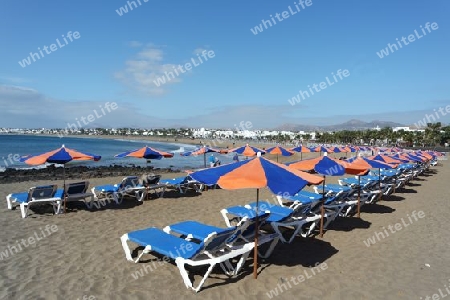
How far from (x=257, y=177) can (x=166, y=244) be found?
6.01 feet

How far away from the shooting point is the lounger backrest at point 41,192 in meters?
7.96

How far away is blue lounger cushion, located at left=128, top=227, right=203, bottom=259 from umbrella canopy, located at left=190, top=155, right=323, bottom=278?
991mm

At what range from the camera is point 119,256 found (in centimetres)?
532

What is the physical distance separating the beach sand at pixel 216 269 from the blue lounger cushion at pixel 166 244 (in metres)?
0.40

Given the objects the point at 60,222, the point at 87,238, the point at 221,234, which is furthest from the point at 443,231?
the point at 60,222

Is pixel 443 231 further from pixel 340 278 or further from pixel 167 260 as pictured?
pixel 167 260

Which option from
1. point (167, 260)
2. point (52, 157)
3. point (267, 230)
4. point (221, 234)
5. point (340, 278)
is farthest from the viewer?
point (52, 157)

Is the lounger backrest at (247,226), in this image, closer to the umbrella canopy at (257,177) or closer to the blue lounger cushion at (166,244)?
the umbrella canopy at (257,177)

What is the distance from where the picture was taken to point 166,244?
486 centimetres

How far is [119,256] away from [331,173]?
4.16 meters

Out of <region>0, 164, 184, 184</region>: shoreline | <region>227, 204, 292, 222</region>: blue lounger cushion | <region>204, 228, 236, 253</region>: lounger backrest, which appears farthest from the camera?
<region>0, 164, 184, 184</region>: shoreline

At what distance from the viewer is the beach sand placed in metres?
4.29

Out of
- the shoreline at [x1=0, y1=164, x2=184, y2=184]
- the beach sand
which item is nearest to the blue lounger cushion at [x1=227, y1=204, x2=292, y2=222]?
the beach sand

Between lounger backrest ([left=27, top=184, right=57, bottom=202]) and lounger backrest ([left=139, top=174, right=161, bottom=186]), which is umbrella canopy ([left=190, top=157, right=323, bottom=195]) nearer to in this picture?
lounger backrest ([left=27, top=184, right=57, bottom=202])
